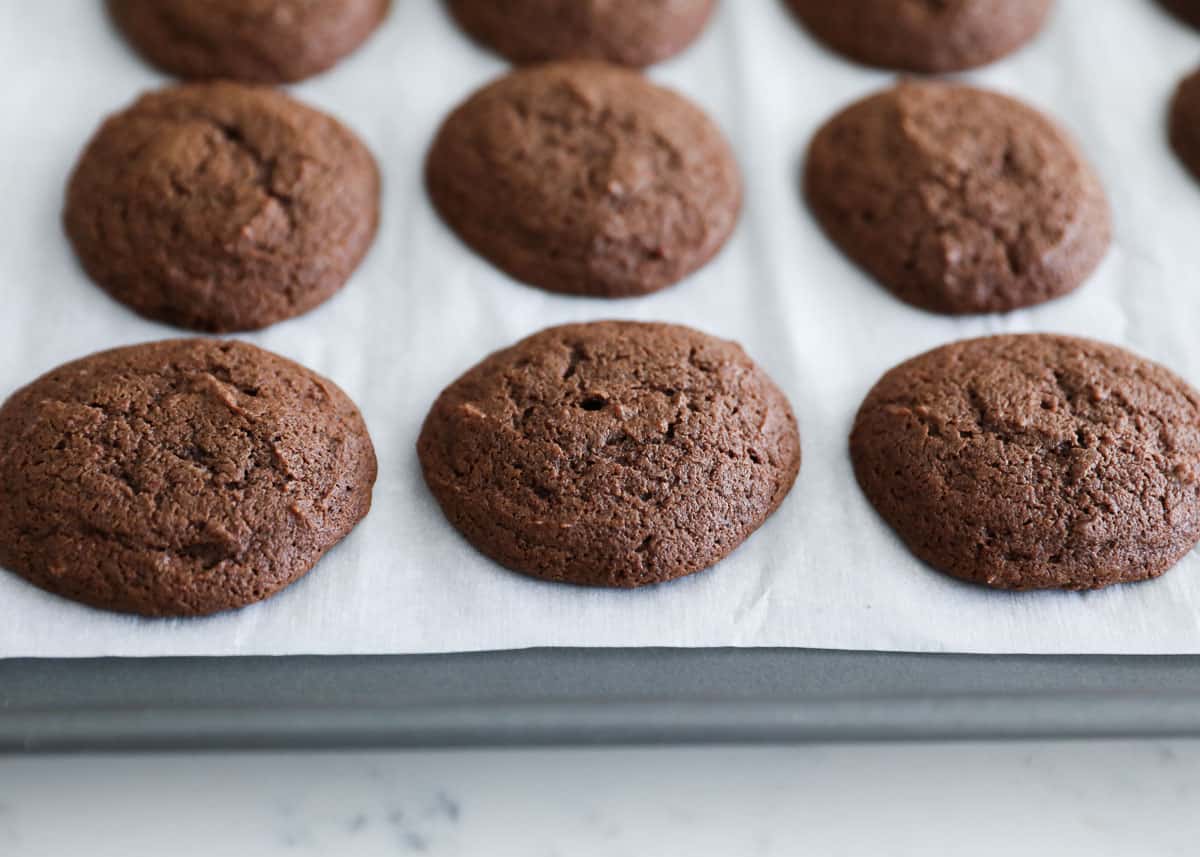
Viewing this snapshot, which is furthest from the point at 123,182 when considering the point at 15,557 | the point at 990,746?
the point at 990,746

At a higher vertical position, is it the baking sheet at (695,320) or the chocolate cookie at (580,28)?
the chocolate cookie at (580,28)

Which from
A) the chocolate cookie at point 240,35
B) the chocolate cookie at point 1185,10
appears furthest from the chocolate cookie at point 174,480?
the chocolate cookie at point 1185,10

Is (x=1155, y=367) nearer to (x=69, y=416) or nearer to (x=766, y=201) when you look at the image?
(x=766, y=201)

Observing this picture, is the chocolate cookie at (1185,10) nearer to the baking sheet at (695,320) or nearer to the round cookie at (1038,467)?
the baking sheet at (695,320)

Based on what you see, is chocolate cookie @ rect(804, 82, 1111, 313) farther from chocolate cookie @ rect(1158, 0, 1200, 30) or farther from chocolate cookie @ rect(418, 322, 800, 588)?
chocolate cookie @ rect(1158, 0, 1200, 30)

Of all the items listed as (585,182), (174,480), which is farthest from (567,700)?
(585,182)

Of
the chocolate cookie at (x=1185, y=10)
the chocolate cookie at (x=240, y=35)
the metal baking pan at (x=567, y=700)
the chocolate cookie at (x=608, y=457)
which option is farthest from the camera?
the chocolate cookie at (x=1185, y=10)
